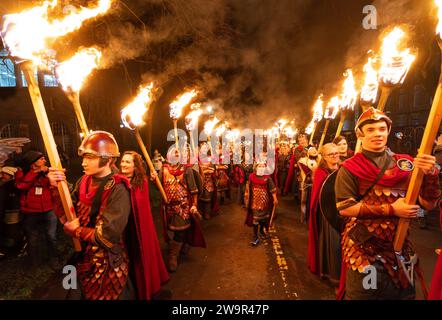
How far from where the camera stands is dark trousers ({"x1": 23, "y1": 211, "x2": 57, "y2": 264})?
17.8 feet

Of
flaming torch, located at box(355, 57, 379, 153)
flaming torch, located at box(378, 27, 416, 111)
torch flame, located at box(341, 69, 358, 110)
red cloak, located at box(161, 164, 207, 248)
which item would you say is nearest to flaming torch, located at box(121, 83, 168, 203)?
red cloak, located at box(161, 164, 207, 248)

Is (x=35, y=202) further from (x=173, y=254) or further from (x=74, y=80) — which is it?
(x=74, y=80)

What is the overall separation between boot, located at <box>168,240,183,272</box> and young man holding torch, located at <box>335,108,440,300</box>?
3460mm

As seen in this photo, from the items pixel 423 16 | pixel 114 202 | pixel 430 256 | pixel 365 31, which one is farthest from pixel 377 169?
pixel 365 31

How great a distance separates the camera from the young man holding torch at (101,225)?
2.79 meters

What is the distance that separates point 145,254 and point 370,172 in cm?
296

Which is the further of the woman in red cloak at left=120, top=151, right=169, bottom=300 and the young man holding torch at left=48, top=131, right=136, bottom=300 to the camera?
the woman in red cloak at left=120, top=151, right=169, bottom=300

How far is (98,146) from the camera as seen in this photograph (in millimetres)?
3066

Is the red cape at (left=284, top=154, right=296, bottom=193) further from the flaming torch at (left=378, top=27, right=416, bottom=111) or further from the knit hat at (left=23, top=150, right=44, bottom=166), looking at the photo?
the knit hat at (left=23, top=150, right=44, bottom=166)

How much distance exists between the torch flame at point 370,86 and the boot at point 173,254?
4.31m

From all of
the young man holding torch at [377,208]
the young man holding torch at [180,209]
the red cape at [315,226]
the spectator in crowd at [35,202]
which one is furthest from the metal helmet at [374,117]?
the spectator in crowd at [35,202]

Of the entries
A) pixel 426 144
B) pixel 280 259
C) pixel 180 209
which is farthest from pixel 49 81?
pixel 426 144

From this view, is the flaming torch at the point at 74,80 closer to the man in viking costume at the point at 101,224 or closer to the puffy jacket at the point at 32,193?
the man in viking costume at the point at 101,224

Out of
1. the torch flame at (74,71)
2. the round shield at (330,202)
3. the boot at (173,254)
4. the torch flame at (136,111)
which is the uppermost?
the torch flame at (74,71)
